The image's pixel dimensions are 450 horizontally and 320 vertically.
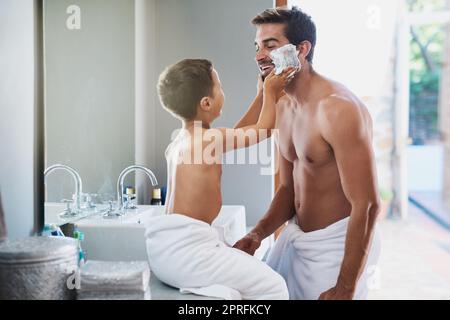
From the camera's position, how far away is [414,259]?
160 centimetres

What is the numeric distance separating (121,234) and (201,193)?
0.29 m

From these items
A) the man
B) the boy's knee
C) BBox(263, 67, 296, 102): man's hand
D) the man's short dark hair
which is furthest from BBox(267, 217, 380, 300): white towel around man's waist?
the man's short dark hair

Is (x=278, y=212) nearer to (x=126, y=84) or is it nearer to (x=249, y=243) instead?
(x=249, y=243)

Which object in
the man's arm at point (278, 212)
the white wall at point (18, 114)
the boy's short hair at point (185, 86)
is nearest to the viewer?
the white wall at point (18, 114)

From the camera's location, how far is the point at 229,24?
1.51 m

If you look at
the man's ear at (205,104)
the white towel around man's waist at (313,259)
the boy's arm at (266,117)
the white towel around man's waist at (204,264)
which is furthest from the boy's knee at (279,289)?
the man's ear at (205,104)

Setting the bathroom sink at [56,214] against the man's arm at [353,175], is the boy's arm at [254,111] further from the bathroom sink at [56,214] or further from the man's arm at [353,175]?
the bathroom sink at [56,214]

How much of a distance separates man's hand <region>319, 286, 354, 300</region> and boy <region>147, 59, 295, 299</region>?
153 millimetres

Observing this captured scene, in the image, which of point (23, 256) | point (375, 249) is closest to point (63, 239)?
point (23, 256)

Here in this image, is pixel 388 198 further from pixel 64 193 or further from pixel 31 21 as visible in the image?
pixel 31 21

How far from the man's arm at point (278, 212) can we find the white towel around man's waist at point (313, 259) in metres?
0.03

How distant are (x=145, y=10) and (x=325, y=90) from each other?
56cm

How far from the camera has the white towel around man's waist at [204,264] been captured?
1280mm

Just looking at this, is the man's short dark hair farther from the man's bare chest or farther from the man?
the man's bare chest
